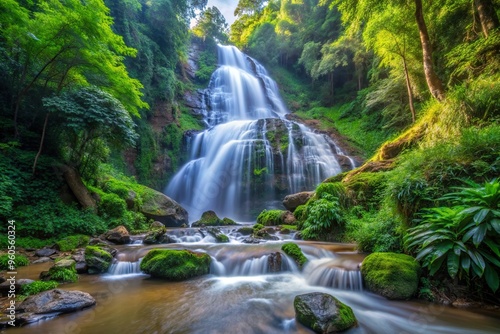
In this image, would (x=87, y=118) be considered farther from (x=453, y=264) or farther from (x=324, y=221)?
(x=453, y=264)

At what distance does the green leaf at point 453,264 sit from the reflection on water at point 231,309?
615 millimetres

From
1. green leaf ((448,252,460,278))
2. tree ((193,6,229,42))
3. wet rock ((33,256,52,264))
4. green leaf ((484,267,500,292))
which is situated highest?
tree ((193,6,229,42))

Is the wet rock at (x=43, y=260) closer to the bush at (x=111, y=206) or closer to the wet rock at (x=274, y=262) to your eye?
the bush at (x=111, y=206)

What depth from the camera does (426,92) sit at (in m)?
13.1

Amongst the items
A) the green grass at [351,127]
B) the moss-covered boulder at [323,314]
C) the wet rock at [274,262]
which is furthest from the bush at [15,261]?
the green grass at [351,127]

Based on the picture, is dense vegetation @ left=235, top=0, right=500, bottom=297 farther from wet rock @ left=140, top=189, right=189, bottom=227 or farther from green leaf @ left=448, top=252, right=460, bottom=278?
wet rock @ left=140, top=189, right=189, bottom=227

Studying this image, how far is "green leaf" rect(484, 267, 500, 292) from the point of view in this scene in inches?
124

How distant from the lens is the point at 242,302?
13.9ft

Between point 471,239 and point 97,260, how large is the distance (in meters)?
7.32

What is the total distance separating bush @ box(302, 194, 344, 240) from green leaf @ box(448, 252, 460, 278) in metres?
4.44

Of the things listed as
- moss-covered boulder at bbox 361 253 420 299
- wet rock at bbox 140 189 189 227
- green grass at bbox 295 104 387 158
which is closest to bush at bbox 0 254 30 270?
wet rock at bbox 140 189 189 227

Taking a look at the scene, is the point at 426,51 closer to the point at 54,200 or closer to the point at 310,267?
the point at 310,267

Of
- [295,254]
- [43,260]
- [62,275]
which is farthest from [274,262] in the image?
[43,260]

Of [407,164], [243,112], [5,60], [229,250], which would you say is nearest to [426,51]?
[407,164]
